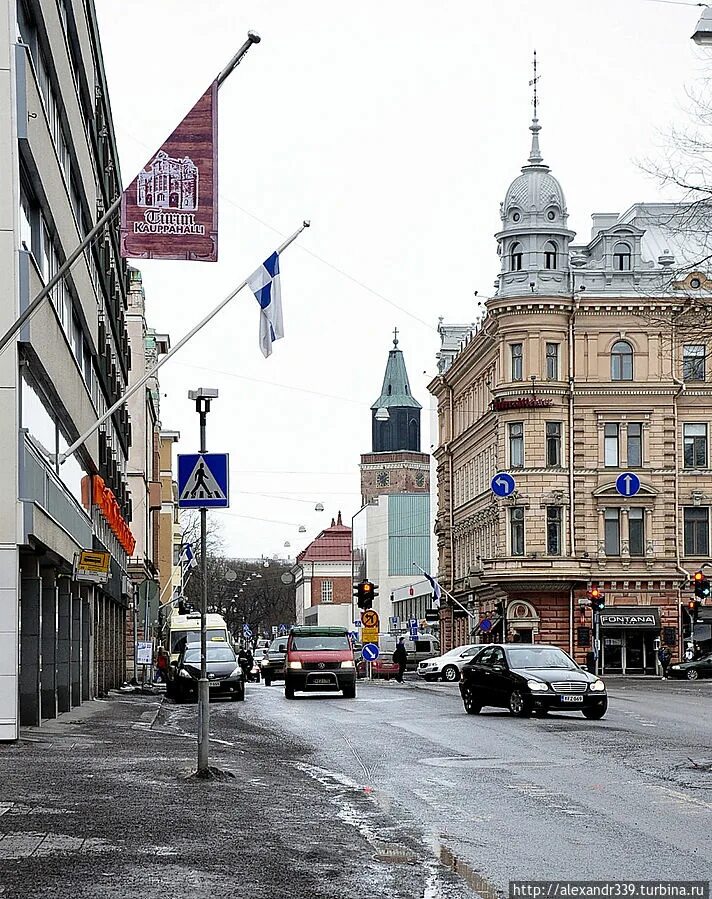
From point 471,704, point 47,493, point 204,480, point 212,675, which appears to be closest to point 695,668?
point 212,675

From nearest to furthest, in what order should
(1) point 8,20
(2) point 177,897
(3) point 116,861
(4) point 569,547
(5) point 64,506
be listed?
1. (2) point 177,897
2. (3) point 116,861
3. (1) point 8,20
4. (5) point 64,506
5. (4) point 569,547

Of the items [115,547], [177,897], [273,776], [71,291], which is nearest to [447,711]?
[71,291]

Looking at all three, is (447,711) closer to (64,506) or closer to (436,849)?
(64,506)

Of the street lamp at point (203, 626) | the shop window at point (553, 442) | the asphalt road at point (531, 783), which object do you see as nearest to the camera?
the asphalt road at point (531, 783)

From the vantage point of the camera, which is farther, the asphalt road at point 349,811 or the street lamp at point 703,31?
the street lamp at point 703,31

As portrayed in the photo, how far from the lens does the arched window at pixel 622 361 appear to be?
77062mm

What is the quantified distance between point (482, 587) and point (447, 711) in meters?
47.8

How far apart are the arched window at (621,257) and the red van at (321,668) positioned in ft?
135

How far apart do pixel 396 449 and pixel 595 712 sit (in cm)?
15639

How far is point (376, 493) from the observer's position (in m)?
183

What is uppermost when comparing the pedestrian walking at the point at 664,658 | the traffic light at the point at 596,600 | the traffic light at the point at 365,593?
the traffic light at the point at 365,593

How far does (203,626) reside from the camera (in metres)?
16.4

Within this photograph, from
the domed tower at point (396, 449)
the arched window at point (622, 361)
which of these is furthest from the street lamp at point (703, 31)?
the domed tower at point (396, 449)

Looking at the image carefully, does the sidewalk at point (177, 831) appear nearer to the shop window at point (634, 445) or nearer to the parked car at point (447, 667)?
the parked car at point (447, 667)
